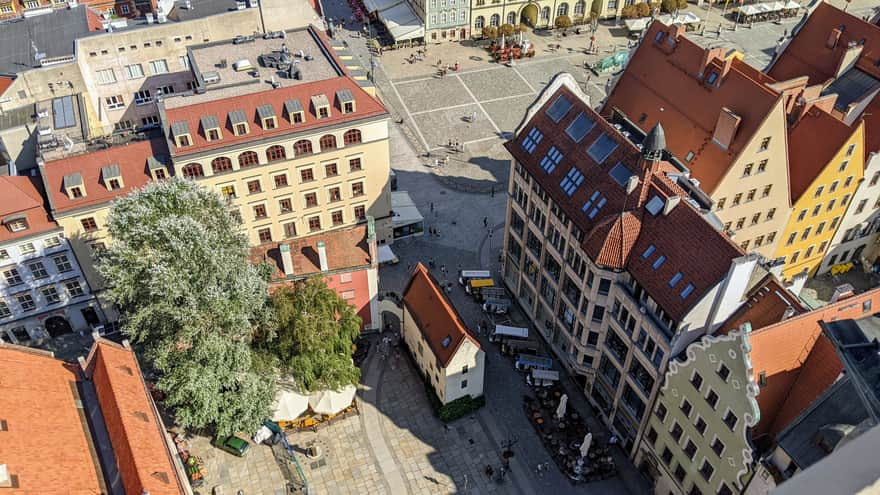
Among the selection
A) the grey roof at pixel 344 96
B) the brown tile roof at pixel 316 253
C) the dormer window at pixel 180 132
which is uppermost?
the grey roof at pixel 344 96

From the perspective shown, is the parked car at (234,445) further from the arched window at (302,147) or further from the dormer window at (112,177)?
the arched window at (302,147)

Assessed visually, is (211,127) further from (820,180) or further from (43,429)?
(820,180)

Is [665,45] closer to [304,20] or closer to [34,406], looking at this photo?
[304,20]

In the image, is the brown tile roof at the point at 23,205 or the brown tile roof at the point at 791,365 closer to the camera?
the brown tile roof at the point at 791,365

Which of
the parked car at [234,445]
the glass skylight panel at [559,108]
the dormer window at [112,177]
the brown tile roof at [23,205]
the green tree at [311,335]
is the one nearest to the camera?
the green tree at [311,335]

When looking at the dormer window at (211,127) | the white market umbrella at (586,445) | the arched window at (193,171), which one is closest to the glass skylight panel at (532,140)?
the white market umbrella at (586,445)
